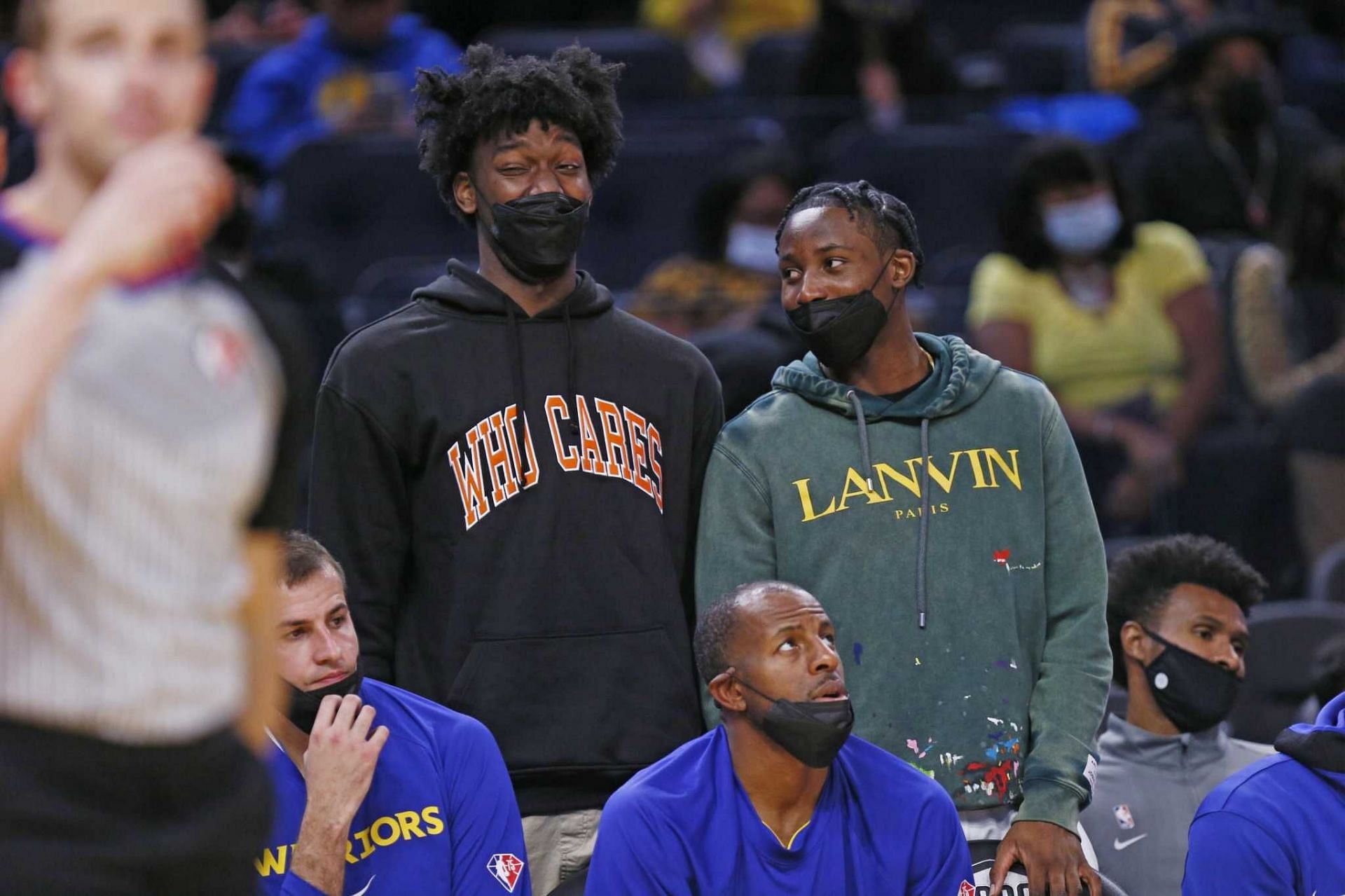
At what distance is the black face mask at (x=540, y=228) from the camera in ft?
12.2

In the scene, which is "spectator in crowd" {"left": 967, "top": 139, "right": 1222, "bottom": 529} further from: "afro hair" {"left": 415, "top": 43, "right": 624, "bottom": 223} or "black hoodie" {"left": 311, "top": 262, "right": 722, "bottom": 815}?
"black hoodie" {"left": 311, "top": 262, "right": 722, "bottom": 815}

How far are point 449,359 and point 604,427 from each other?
1.05 feet

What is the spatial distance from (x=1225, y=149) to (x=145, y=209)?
22.6ft

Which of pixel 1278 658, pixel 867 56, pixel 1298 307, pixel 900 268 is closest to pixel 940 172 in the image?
pixel 867 56

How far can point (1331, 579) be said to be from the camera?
616 centimetres

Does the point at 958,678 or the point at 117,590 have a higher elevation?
the point at 117,590

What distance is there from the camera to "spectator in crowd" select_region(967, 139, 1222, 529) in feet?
22.3

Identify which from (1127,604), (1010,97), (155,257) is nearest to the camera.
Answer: (155,257)

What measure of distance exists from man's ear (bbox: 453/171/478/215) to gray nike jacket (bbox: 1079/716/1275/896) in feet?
6.19

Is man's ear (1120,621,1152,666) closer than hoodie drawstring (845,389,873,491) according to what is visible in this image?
No

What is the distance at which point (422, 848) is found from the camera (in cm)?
358

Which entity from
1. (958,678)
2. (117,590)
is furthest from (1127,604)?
(117,590)

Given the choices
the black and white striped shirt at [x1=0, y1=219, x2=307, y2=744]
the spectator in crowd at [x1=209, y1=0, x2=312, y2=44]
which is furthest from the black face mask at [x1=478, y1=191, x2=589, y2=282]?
the spectator in crowd at [x1=209, y1=0, x2=312, y2=44]

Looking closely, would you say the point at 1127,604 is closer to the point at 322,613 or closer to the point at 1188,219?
the point at 322,613
